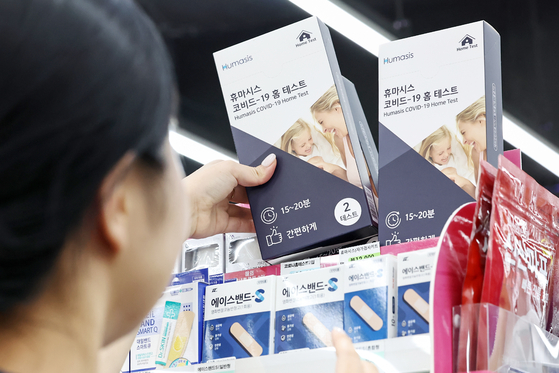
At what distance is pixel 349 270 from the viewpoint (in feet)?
3.46

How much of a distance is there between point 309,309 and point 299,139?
406mm

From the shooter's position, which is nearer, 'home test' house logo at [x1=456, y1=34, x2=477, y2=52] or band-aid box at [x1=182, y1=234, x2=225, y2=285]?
'home test' house logo at [x1=456, y1=34, x2=477, y2=52]

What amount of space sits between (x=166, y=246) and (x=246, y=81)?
2.59 ft

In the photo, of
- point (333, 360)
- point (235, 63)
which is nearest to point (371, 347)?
point (333, 360)

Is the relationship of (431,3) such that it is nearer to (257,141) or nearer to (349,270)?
(257,141)

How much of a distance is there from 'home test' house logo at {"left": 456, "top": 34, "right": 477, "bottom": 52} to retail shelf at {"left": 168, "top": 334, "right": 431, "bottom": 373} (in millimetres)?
581

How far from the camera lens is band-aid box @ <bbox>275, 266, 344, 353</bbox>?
106 cm

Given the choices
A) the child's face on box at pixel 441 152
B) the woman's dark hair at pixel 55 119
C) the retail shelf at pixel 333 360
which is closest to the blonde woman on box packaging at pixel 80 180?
the woman's dark hair at pixel 55 119

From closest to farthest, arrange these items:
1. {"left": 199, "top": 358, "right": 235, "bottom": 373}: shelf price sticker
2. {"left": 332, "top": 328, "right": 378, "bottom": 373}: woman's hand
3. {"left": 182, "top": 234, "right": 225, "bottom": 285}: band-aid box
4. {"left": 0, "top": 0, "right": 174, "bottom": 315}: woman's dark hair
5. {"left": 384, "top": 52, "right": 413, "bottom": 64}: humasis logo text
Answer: {"left": 0, "top": 0, "right": 174, "bottom": 315}: woman's dark hair < {"left": 332, "top": 328, "right": 378, "bottom": 373}: woman's hand < {"left": 199, "top": 358, "right": 235, "bottom": 373}: shelf price sticker < {"left": 384, "top": 52, "right": 413, "bottom": 64}: humasis logo text < {"left": 182, "top": 234, "right": 225, "bottom": 285}: band-aid box

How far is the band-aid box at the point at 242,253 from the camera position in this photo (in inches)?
54.8

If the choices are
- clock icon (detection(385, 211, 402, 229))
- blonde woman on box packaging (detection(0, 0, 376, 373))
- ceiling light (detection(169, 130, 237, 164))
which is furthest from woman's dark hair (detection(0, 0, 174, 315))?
ceiling light (detection(169, 130, 237, 164))

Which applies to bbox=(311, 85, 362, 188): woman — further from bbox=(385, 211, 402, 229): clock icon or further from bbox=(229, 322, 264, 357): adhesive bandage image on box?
bbox=(229, 322, 264, 357): adhesive bandage image on box

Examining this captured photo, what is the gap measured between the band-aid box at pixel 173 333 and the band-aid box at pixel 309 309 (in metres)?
0.19

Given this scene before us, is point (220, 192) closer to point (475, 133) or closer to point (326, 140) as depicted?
point (326, 140)
